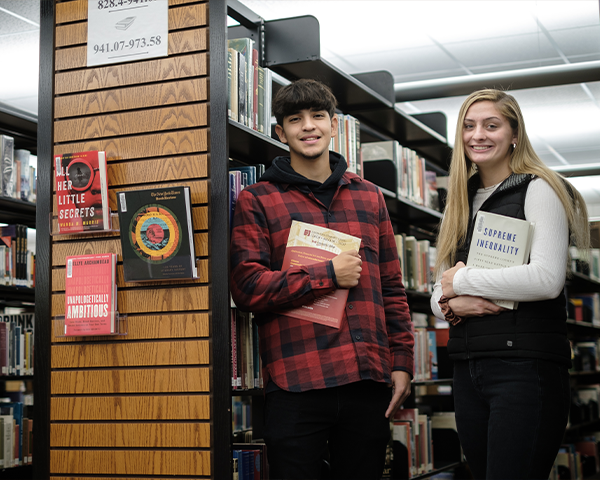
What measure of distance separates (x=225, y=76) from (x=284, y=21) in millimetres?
1025

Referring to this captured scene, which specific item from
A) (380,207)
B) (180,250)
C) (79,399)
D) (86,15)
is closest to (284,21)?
(86,15)

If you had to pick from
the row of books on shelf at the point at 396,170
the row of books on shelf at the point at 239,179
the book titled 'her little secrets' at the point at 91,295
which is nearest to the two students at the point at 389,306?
the row of books on shelf at the point at 239,179

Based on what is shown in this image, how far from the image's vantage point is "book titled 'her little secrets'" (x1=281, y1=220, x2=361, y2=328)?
2004 mm

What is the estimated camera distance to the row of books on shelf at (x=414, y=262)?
4.12 meters

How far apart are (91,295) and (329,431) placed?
0.85 m

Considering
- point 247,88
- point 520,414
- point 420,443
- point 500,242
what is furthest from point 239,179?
point 420,443

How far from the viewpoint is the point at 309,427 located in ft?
6.27

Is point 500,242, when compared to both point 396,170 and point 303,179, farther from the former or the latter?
point 396,170

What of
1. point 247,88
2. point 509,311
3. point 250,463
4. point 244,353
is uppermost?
point 247,88

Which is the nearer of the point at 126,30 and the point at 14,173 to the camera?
the point at 126,30

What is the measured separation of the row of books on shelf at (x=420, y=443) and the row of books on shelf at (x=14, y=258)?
8.08 feet

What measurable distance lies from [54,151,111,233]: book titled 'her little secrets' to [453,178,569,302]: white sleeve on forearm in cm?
112

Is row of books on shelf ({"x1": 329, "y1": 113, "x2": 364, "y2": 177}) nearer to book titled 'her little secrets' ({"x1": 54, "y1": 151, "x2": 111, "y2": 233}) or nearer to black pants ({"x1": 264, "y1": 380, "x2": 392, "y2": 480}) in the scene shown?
book titled 'her little secrets' ({"x1": 54, "y1": 151, "x2": 111, "y2": 233})

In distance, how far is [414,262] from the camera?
4.27 m
